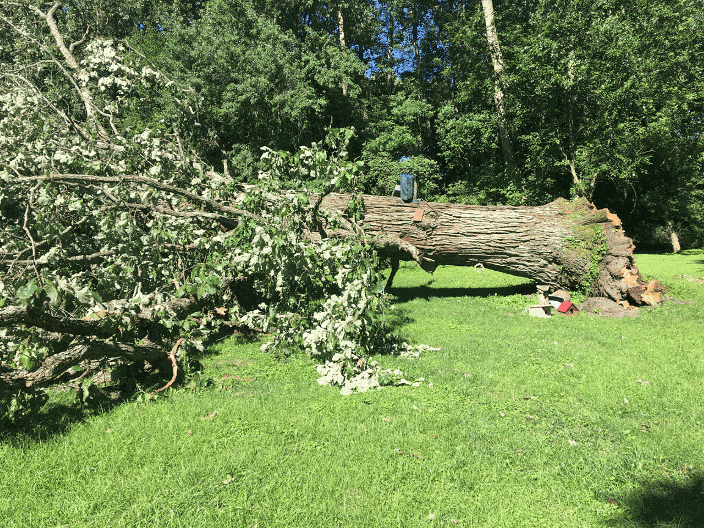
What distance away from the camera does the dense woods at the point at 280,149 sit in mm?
4379

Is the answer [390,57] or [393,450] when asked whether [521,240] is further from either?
[390,57]

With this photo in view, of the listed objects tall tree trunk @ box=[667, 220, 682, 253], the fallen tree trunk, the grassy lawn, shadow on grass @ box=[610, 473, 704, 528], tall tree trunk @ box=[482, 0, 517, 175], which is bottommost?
shadow on grass @ box=[610, 473, 704, 528]

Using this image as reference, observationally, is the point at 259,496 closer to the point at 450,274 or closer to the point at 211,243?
the point at 211,243

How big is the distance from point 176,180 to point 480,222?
16.5 ft

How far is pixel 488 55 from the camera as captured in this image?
15945 millimetres

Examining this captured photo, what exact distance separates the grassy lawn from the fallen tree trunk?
2447mm

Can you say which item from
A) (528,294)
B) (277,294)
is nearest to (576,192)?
(528,294)

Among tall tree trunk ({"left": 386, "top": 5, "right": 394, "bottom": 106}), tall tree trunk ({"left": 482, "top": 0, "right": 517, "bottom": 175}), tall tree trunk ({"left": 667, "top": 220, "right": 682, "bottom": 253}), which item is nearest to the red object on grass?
tall tree trunk ({"left": 482, "top": 0, "right": 517, "bottom": 175})

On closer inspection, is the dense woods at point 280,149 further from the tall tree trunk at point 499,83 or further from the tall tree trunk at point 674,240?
the tall tree trunk at point 674,240

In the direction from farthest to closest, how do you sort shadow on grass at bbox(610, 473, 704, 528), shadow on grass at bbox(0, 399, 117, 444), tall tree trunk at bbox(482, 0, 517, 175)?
tall tree trunk at bbox(482, 0, 517, 175) < shadow on grass at bbox(0, 399, 117, 444) < shadow on grass at bbox(610, 473, 704, 528)

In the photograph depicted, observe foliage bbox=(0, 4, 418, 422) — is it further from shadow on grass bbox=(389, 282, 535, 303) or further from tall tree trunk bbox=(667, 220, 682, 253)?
tall tree trunk bbox=(667, 220, 682, 253)

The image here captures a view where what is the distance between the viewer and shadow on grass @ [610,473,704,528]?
255cm

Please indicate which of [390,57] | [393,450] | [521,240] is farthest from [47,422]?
[390,57]

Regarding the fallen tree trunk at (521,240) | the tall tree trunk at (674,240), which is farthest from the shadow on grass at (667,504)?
the tall tree trunk at (674,240)
